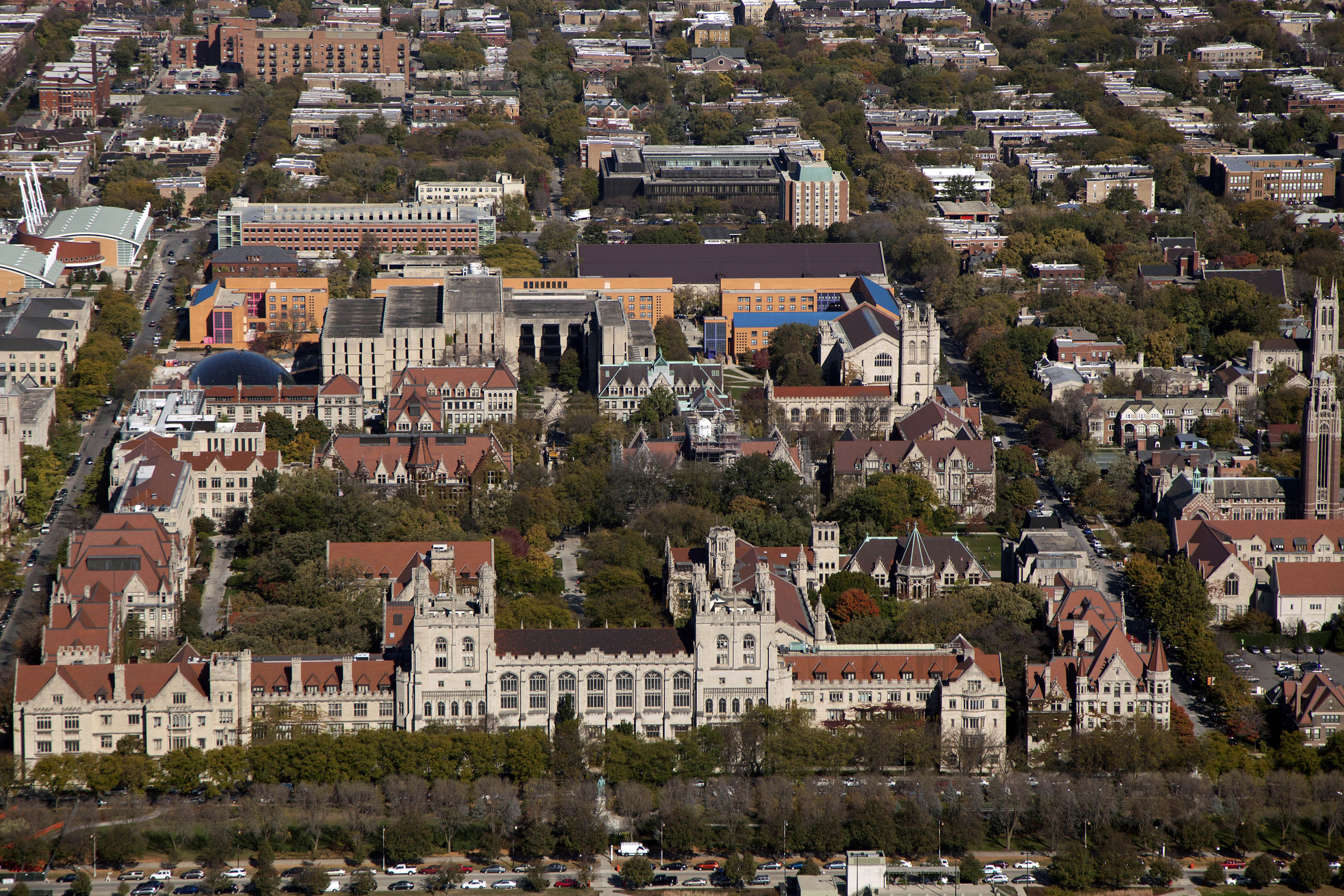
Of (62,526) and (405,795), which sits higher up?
(62,526)

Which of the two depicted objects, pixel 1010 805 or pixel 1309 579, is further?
pixel 1309 579

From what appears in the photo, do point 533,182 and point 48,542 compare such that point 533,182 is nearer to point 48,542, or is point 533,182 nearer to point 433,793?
point 48,542

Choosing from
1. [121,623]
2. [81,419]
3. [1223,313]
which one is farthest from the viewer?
[1223,313]

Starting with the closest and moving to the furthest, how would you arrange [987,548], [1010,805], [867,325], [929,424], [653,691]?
[1010,805], [653,691], [987,548], [929,424], [867,325]

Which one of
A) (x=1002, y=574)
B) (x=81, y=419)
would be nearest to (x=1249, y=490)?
(x=1002, y=574)

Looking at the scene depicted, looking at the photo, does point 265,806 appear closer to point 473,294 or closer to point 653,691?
point 653,691

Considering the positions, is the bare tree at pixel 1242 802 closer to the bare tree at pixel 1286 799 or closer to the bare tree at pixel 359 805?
the bare tree at pixel 1286 799

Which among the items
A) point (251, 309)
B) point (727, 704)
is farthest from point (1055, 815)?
point (251, 309)
